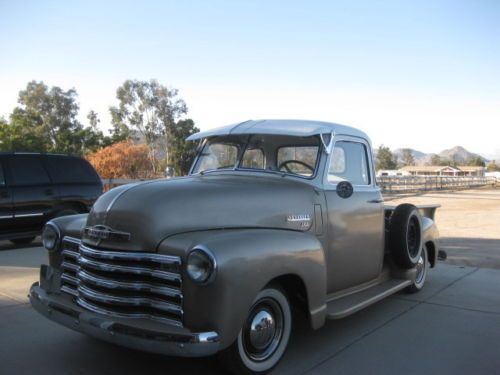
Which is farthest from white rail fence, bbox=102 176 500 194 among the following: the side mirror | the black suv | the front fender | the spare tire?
the front fender

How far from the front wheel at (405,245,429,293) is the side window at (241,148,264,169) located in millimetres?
2612

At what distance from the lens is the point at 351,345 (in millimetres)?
4344

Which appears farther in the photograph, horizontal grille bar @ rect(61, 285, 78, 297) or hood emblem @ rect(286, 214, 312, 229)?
hood emblem @ rect(286, 214, 312, 229)

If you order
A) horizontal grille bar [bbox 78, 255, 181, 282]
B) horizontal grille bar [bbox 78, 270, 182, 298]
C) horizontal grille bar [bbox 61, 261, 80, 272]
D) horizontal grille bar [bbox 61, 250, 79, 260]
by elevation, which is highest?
horizontal grille bar [bbox 61, 250, 79, 260]

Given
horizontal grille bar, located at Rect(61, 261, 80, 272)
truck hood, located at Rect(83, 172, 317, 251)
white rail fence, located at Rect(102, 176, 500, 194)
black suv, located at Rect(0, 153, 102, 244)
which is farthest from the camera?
white rail fence, located at Rect(102, 176, 500, 194)

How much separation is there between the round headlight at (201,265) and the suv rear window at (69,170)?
7272 millimetres

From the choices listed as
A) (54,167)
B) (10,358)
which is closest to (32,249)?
(54,167)

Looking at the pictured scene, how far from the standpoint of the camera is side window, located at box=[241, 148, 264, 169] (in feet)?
16.0

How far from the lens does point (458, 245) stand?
33.4 feet

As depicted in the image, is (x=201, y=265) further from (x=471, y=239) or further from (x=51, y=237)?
(x=471, y=239)

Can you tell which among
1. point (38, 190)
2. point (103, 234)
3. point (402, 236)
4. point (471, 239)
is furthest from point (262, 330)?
point (471, 239)

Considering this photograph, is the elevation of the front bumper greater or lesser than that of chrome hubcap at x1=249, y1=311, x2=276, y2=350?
greater

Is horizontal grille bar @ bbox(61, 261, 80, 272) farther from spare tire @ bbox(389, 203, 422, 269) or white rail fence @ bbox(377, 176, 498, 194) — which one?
white rail fence @ bbox(377, 176, 498, 194)

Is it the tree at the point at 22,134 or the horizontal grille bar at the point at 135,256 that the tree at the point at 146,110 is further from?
the horizontal grille bar at the point at 135,256
